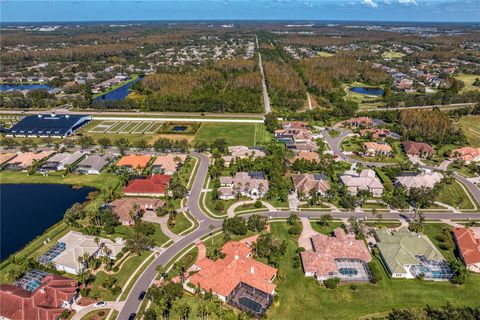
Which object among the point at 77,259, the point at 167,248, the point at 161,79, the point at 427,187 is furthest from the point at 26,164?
the point at 427,187

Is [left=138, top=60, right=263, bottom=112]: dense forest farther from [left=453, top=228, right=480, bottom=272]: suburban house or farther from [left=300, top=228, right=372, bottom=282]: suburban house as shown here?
[left=453, top=228, right=480, bottom=272]: suburban house

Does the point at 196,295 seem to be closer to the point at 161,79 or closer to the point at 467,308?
the point at 467,308

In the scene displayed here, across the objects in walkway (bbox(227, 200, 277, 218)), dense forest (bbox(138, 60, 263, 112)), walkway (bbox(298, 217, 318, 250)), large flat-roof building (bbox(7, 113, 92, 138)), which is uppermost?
dense forest (bbox(138, 60, 263, 112))

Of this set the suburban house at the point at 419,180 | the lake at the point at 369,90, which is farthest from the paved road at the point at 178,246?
the lake at the point at 369,90

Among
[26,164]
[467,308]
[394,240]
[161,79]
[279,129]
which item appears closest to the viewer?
[467,308]

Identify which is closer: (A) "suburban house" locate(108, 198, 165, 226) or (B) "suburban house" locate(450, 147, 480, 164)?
(A) "suburban house" locate(108, 198, 165, 226)

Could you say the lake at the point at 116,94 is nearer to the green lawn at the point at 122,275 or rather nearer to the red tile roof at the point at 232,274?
the green lawn at the point at 122,275

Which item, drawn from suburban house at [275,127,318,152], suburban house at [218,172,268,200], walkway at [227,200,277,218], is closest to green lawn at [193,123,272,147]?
suburban house at [275,127,318,152]

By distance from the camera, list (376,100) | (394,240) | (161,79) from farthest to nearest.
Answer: (161,79), (376,100), (394,240)
